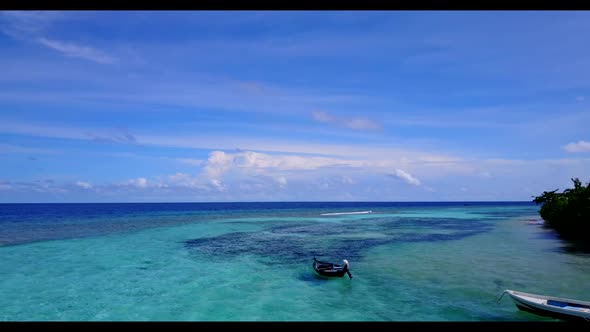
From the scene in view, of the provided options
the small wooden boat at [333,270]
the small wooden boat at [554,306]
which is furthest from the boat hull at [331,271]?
the small wooden boat at [554,306]

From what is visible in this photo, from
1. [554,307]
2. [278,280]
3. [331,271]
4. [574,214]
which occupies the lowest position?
[278,280]

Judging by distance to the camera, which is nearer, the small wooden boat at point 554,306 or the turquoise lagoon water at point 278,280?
the small wooden boat at point 554,306

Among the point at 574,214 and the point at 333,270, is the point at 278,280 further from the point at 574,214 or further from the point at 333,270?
the point at 574,214

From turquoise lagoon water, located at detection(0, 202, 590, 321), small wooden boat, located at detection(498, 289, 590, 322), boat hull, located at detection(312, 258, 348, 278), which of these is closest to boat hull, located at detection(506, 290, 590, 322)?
small wooden boat, located at detection(498, 289, 590, 322)

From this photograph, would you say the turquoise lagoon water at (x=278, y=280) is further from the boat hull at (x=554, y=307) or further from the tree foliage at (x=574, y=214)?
the tree foliage at (x=574, y=214)

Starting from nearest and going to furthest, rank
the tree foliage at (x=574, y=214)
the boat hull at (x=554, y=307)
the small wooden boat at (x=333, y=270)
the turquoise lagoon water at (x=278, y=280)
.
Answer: the boat hull at (x=554, y=307)
the turquoise lagoon water at (x=278, y=280)
the small wooden boat at (x=333, y=270)
the tree foliage at (x=574, y=214)

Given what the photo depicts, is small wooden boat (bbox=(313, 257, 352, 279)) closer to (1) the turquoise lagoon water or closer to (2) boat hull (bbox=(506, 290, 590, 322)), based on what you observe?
(1) the turquoise lagoon water

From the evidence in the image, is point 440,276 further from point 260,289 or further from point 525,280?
point 260,289

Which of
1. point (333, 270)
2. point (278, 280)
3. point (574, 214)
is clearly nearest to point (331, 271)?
point (333, 270)
